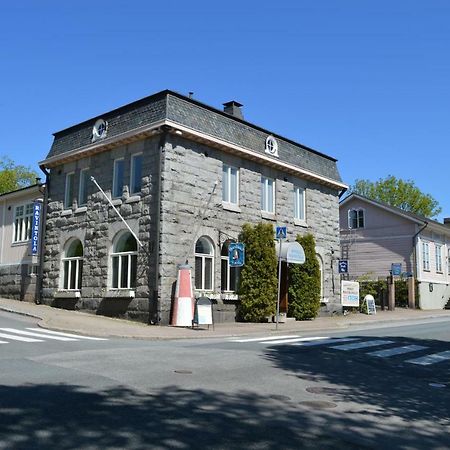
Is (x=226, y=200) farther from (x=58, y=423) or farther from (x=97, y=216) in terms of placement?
(x=58, y=423)

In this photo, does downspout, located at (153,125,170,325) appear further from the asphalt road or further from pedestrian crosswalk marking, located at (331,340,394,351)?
pedestrian crosswalk marking, located at (331,340,394,351)

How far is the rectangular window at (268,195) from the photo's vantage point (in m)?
24.2

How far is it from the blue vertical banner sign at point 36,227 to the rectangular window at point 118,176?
5065 mm

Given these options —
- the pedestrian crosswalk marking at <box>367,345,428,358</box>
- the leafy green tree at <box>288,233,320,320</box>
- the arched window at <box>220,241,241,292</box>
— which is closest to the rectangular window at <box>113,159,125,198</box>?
the arched window at <box>220,241,241,292</box>

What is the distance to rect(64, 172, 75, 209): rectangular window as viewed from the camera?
24.0 meters

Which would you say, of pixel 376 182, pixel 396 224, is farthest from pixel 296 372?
pixel 376 182

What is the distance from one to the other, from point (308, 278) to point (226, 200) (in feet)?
16.4

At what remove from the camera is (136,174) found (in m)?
21.1

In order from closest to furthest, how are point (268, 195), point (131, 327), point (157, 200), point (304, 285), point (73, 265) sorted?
point (131, 327)
point (157, 200)
point (73, 265)
point (304, 285)
point (268, 195)

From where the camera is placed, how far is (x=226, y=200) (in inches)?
884

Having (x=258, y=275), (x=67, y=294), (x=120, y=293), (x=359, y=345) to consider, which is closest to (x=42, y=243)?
(x=67, y=294)

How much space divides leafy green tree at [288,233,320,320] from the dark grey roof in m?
4.01

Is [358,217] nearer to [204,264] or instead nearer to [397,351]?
[204,264]

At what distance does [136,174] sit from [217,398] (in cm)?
1485
